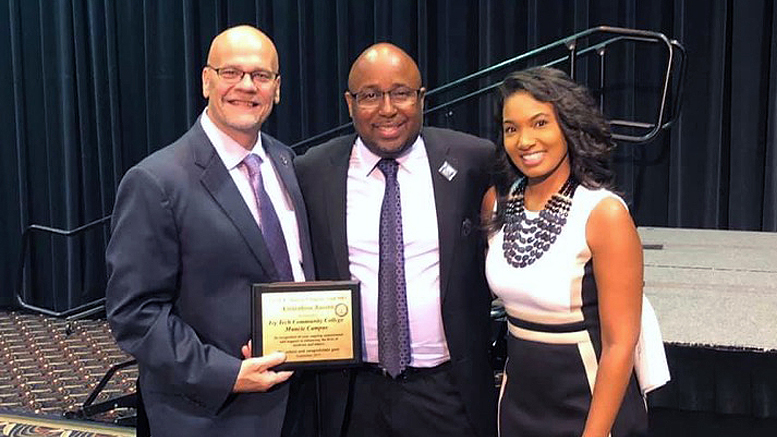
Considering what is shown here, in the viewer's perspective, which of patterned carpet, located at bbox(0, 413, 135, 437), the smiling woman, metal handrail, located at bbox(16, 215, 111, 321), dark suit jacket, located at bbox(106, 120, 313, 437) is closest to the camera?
the smiling woman

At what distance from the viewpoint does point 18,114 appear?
6.64 m

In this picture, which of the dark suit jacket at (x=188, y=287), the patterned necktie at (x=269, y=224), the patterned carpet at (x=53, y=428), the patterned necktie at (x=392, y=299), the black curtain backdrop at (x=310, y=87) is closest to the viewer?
the dark suit jacket at (x=188, y=287)

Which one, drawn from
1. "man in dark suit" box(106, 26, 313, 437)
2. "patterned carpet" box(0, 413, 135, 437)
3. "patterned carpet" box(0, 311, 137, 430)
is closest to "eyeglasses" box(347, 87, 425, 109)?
"man in dark suit" box(106, 26, 313, 437)

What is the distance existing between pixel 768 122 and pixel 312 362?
3.68 meters

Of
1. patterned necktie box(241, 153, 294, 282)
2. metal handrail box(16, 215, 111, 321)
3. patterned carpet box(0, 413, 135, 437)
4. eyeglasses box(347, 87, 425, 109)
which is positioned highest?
eyeglasses box(347, 87, 425, 109)

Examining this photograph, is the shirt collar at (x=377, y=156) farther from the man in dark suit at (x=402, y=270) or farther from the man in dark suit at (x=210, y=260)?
the man in dark suit at (x=210, y=260)

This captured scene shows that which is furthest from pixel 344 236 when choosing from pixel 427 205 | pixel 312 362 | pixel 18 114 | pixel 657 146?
pixel 18 114

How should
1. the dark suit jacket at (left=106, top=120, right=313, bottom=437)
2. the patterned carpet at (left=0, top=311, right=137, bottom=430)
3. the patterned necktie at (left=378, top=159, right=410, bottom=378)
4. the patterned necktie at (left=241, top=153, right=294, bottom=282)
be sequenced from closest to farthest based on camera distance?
the dark suit jacket at (left=106, top=120, right=313, bottom=437)
the patterned necktie at (left=241, top=153, right=294, bottom=282)
the patterned necktie at (left=378, top=159, right=410, bottom=378)
the patterned carpet at (left=0, top=311, right=137, bottom=430)

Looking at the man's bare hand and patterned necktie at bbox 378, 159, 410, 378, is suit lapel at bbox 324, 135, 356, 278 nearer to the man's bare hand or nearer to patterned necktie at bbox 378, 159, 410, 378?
patterned necktie at bbox 378, 159, 410, 378

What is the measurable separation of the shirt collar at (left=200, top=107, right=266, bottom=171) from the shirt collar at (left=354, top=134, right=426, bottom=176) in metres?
0.31

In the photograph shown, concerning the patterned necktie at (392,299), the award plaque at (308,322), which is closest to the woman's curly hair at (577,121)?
the patterned necktie at (392,299)

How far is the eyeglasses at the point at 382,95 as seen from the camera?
85.2 inches

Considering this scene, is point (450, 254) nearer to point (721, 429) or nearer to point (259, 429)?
point (259, 429)

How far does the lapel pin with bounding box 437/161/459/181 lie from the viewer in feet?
7.22
